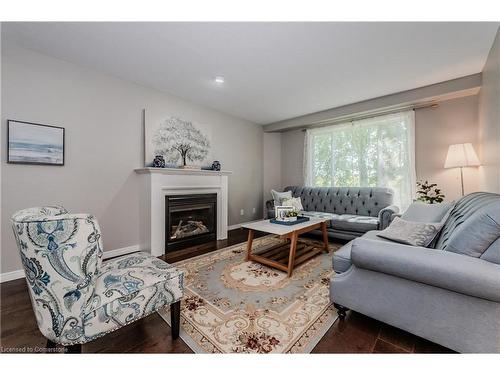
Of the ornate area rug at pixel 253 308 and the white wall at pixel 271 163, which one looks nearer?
the ornate area rug at pixel 253 308

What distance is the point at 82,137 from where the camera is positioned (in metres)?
2.63

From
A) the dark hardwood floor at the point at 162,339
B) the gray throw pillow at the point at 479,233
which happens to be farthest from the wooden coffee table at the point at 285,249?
the gray throw pillow at the point at 479,233

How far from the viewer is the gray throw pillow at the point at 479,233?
3.80ft

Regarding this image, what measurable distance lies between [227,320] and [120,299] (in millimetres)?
771

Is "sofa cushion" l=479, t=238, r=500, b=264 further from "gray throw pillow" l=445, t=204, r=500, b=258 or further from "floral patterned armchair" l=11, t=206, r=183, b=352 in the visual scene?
"floral patterned armchair" l=11, t=206, r=183, b=352

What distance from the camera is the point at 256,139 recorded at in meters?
5.11

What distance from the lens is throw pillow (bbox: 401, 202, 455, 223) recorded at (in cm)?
205

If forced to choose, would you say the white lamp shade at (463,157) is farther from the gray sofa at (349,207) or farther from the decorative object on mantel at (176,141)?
the decorative object on mantel at (176,141)

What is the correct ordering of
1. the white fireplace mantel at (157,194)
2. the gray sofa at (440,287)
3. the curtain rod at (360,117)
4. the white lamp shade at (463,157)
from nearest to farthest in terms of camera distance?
the gray sofa at (440,287)
the white lamp shade at (463,157)
the white fireplace mantel at (157,194)
the curtain rod at (360,117)

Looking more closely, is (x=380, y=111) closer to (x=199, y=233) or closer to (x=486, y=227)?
(x=486, y=227)

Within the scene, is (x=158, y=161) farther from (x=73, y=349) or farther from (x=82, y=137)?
(x=73, y=349)

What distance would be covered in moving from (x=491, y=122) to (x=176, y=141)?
4.05m

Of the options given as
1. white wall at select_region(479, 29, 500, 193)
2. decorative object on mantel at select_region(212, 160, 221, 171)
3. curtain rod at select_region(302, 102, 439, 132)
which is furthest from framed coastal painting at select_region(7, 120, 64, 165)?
white wall at select_region(479, 29, 500, 193)
